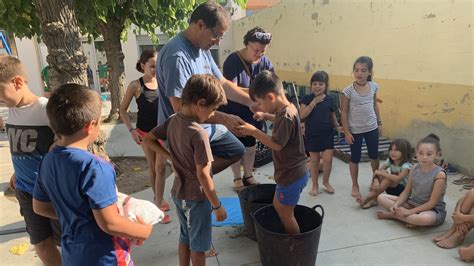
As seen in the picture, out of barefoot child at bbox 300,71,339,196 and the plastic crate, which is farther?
the plastic crate

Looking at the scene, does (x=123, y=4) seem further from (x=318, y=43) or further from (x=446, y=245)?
(x=446, y=245)

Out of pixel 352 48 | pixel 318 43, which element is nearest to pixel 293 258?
pixel 352 48

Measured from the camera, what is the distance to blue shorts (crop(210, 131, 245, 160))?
8.80 feet

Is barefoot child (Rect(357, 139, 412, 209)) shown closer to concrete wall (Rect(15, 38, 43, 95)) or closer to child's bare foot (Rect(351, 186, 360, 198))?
child's bare foot (Rect(351, 186, 360, 198))

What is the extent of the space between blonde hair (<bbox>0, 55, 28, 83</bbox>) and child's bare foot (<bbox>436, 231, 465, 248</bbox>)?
345 centimetres

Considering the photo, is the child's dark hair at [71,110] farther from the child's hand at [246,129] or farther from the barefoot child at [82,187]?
the child's hand at [246,129]

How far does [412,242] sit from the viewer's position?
3006 mm

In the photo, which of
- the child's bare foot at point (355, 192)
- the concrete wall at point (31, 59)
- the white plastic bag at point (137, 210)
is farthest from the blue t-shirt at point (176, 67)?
the concrete wall at point (31, 59)

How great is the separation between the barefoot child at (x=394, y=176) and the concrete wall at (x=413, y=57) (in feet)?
4.88

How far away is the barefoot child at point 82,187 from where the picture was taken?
1412mm

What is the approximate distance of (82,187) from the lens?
140cm

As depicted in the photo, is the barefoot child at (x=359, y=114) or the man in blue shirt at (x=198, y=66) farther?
the barefoot child at (x=359, y=114)

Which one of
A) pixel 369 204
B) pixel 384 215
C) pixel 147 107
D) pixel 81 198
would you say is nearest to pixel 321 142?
pixel 369 204

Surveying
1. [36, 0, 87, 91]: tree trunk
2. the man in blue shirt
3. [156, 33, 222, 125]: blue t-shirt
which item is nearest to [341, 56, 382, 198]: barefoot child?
the man in blue shirt
